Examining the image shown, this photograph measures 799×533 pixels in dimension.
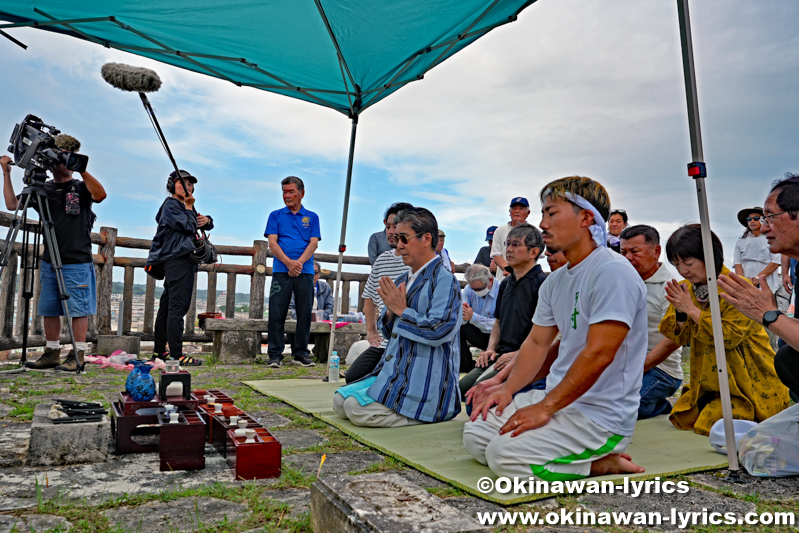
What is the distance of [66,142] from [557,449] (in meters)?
5.30

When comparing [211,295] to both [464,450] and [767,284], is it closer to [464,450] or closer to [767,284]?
[464,450]

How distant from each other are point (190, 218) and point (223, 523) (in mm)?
4907

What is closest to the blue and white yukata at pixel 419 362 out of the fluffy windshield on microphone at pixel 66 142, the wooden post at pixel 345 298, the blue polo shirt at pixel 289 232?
the blue polo shirt at pixel 289 232

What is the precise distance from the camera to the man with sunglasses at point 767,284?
2.39 m

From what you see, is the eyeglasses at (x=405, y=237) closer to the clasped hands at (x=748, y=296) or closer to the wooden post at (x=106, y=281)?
the clasped hands at (x=748, y=296)

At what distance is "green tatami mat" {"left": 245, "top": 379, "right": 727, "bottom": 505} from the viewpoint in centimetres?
255

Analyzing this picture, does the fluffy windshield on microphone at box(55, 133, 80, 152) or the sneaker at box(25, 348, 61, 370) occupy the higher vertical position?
the fluffy windshield on microphone at box(55, 133, 80, 152)

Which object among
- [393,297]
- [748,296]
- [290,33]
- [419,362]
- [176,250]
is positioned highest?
[290,33]

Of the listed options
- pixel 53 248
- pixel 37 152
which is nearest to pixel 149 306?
pixel 53 248

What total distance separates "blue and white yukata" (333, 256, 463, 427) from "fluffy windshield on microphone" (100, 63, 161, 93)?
3.48 metres

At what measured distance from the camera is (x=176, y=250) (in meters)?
6.25

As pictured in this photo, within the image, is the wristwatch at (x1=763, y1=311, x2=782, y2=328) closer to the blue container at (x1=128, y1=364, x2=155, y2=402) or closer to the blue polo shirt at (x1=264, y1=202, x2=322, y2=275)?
the blue container at (x1=128, y1=364, x2=155, y2=402)

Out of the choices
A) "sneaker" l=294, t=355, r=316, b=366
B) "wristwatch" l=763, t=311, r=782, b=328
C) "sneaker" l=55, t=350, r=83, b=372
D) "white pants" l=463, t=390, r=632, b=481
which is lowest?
"sneaker" l=294, t=355, r=316, b=366

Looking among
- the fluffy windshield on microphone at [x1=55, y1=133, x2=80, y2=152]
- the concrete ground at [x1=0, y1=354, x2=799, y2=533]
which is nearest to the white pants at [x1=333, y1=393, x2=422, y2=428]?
the concrete ground at [x1=0, y1=354, x2=799, y2=533]
